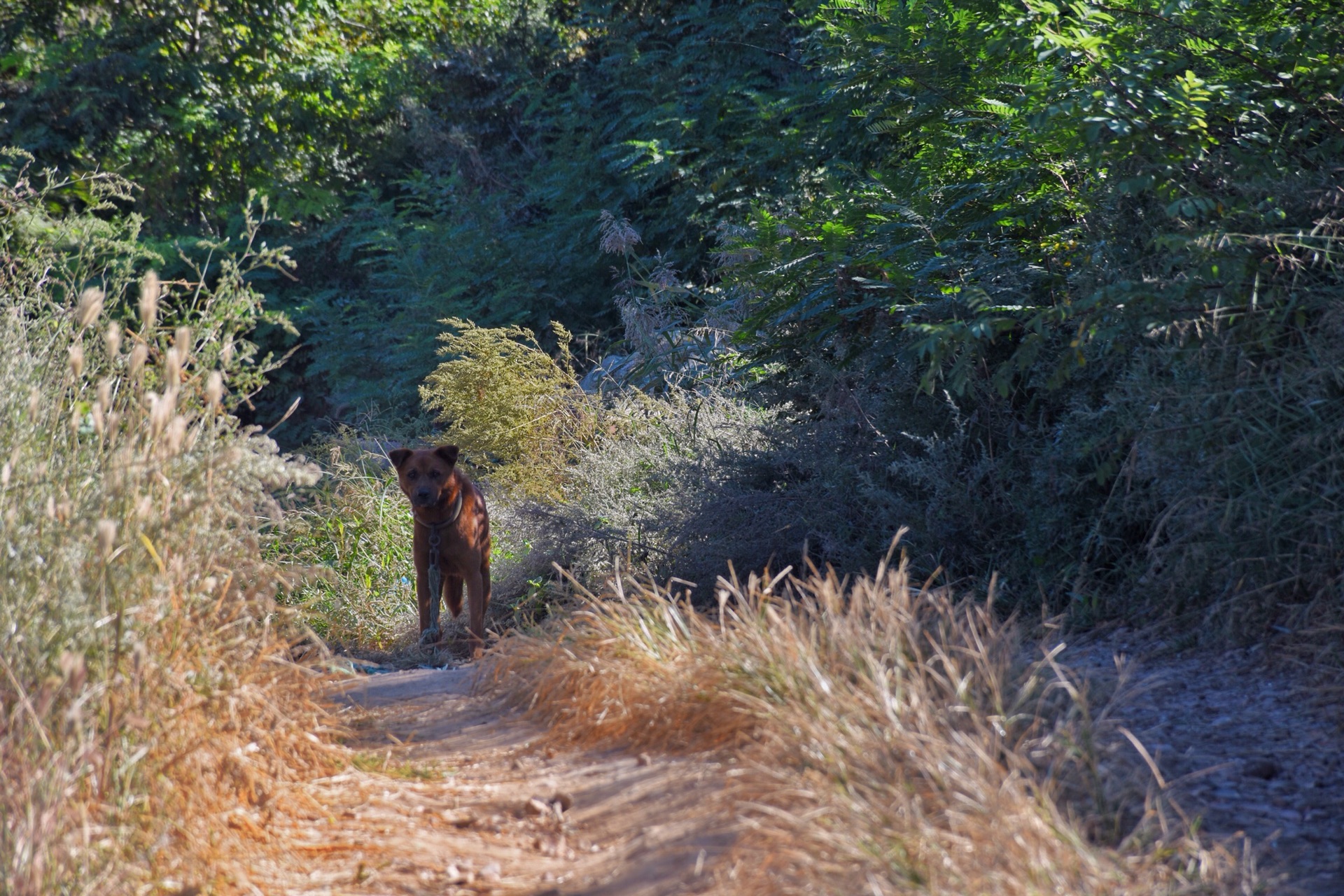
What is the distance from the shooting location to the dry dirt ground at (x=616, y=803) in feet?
9.56

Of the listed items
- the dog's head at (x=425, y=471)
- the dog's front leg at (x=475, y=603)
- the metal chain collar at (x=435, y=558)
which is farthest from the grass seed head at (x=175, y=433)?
the dog's front leg at (x=475, y=603)

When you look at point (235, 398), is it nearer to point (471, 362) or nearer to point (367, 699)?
point (367, 699)

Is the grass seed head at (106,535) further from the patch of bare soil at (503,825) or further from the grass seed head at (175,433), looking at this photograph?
the patch of bare soil at (503,825)

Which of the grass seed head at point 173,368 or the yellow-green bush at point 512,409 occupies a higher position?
the grass seed head at point 173,368

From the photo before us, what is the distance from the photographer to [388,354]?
16.7 metres

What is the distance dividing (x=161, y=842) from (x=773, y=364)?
5694mm

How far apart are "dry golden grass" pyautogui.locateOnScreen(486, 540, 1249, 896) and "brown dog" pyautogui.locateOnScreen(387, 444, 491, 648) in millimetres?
2671

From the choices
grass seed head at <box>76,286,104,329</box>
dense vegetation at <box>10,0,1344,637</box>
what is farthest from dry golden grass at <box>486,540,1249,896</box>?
grass seed head at <box>76,286,104,329</box>

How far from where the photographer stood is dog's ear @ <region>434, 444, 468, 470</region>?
7043 mm

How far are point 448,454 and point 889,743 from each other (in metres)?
4.72

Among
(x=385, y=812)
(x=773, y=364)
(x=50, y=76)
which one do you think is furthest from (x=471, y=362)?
(x=50, y=76)

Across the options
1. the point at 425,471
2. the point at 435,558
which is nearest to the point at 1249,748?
the point at 435,558

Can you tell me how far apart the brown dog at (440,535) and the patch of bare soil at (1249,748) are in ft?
12.3

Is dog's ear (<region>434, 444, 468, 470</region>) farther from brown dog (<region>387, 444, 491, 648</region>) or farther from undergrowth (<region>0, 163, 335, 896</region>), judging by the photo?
undergrowth (<region>0, 163, 335, 896</region>)
